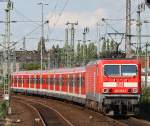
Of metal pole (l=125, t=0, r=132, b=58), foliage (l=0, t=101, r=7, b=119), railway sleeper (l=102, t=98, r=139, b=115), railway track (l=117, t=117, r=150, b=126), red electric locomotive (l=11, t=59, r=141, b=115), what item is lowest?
railway track (l=117, t=117, r=150, b=126)

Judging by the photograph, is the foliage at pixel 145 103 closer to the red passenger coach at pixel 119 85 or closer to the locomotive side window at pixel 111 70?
the red passenger coach at pixel 119 85

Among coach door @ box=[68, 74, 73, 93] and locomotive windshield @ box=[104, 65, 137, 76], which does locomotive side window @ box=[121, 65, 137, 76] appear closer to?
locomotive windshield @ box=[104, 65, 137, 76]

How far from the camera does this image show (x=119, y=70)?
28.5 metres

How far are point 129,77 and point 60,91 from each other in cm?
2149

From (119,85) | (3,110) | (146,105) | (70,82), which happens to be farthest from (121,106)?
(70,82)

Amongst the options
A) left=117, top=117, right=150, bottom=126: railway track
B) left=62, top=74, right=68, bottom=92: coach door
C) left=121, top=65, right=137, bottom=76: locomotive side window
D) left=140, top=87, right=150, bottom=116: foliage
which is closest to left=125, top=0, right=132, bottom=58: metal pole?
left=140, top=87, right=150, bottom=116: foliage

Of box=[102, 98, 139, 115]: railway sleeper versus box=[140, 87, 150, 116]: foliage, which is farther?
box=[140, 87, 150, 116]: foliage

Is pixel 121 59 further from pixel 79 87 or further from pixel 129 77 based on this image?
pixel 79 87

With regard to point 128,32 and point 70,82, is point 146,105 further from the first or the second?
point 70,82

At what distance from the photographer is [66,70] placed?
46781 mm

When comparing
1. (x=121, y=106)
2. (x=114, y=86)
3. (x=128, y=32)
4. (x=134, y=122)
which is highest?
(x=128, y=32)

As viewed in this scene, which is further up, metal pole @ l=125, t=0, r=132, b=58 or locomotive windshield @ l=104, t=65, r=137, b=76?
metal pole @ l=125, t=0, r=132, b=58

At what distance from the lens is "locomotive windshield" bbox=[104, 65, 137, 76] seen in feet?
92.8

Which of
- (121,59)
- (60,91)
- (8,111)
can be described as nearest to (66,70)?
(60,91)
